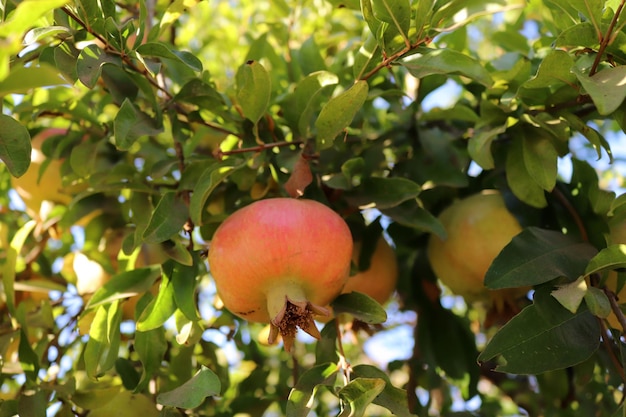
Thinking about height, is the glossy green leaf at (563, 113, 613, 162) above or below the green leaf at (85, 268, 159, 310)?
above

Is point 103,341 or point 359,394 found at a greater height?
point 359,394

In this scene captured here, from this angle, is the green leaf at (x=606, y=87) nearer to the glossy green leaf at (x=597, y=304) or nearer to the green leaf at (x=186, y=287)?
the glossy green leaf at (x=597, y=304)

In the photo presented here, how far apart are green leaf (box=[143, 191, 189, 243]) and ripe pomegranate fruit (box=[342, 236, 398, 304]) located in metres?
0.42

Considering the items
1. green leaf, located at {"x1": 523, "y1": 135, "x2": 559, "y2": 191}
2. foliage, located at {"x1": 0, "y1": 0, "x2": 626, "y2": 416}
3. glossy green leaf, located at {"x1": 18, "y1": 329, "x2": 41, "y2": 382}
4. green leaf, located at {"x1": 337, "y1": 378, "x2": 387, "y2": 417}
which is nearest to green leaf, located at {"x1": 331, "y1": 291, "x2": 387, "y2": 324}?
foliage, located at {"x1": 0, "y1": 0, "x2": 626, "y2": 416}

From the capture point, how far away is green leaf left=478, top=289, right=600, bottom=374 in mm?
1115

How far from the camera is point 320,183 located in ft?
4.99

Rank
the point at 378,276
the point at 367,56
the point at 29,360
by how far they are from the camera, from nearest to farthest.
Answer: the point at 367,56 → the point at 29,360 → the point at 378,276

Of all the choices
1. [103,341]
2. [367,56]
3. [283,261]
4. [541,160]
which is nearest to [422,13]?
[367,56]

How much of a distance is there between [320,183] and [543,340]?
23.2 inches

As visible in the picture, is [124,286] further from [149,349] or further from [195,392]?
[195,392]

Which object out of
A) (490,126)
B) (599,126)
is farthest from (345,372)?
(599,126)

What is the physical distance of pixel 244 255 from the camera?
1.17m

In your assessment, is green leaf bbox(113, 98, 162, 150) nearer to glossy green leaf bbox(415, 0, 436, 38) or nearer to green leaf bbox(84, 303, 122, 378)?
green leaf bbox(84, 303, 122, 378)

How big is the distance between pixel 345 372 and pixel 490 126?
23.2 inches
